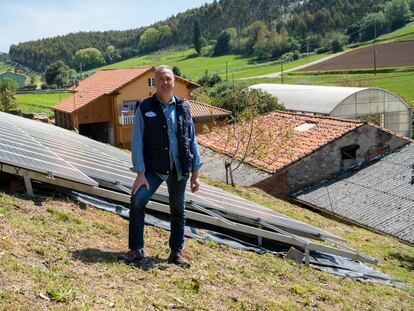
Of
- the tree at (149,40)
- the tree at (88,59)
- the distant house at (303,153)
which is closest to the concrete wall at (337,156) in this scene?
the distant house at (303,153)

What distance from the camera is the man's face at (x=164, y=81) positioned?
18.0 ft

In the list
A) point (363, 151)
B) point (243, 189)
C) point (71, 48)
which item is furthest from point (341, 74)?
point (71, 48)

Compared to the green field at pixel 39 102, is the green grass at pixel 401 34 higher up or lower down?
higher up

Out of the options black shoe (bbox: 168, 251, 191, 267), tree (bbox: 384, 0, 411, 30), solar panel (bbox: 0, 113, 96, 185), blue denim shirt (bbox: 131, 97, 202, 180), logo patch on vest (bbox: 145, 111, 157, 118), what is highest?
tree (bbox: 384, 0, 411, 30)

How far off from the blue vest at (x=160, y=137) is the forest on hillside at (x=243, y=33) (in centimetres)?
9795

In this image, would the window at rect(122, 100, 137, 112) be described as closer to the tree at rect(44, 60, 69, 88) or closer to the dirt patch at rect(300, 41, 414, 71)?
the dirt patch at rect(300, 41, 414, 71)

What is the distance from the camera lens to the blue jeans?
5660mm

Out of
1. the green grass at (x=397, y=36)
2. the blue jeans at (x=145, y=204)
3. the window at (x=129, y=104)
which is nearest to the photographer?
the blue jeans at (x=145, y=204)

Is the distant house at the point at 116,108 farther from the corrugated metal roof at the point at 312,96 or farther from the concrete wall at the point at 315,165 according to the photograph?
the concrete wall at the point at 315,165

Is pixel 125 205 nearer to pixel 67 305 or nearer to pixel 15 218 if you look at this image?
pixel 15 218

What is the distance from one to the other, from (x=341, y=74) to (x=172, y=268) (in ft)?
217

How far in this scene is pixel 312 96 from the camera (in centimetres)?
3453

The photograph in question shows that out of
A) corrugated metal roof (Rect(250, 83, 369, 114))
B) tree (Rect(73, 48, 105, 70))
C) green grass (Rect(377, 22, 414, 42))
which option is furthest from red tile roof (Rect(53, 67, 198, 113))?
tree (Rect(73, 48, 105, 70))

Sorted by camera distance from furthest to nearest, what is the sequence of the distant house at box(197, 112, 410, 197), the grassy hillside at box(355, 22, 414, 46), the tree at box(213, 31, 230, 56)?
the tree at box(213, 31, 230, 56) → the grassy hillside at box(355, 22, 414, 46) → the distant house at box(197, 112, 410, 197)
